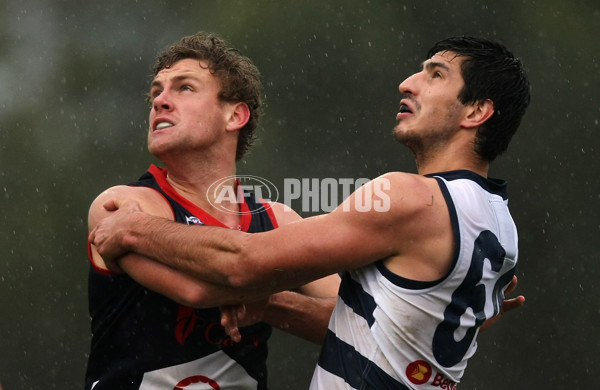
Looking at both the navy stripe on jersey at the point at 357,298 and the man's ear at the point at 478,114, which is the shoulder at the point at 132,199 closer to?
the navy stripe on jersey at the point at 357,298

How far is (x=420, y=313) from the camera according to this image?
3062 millimetres

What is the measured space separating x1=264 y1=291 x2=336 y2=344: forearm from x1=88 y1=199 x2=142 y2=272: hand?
682 millimetres

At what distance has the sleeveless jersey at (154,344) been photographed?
3.30 m

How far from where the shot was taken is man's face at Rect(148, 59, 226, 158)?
3697 mm

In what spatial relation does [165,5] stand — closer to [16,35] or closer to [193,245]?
[16,35]

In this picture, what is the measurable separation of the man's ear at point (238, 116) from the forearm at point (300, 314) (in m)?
0.86

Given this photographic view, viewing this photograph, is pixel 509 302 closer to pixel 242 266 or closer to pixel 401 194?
pixel 401 194

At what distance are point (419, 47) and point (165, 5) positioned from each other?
2.56 metres

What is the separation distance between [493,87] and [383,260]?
3.03ft

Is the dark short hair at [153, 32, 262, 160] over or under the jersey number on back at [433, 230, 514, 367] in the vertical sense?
over

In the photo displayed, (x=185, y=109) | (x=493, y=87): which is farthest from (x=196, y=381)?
(x=493, y=87)

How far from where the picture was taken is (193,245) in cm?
307

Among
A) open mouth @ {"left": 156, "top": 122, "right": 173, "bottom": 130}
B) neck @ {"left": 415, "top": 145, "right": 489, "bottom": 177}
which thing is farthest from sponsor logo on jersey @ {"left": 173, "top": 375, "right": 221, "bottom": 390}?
neck @ {"left": 415, "top": 145, "right": 489, "bottom": 177}

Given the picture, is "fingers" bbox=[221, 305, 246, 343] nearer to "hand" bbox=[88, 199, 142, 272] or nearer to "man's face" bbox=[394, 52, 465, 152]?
"hand" bbox=[88, 199, 142, 272]
